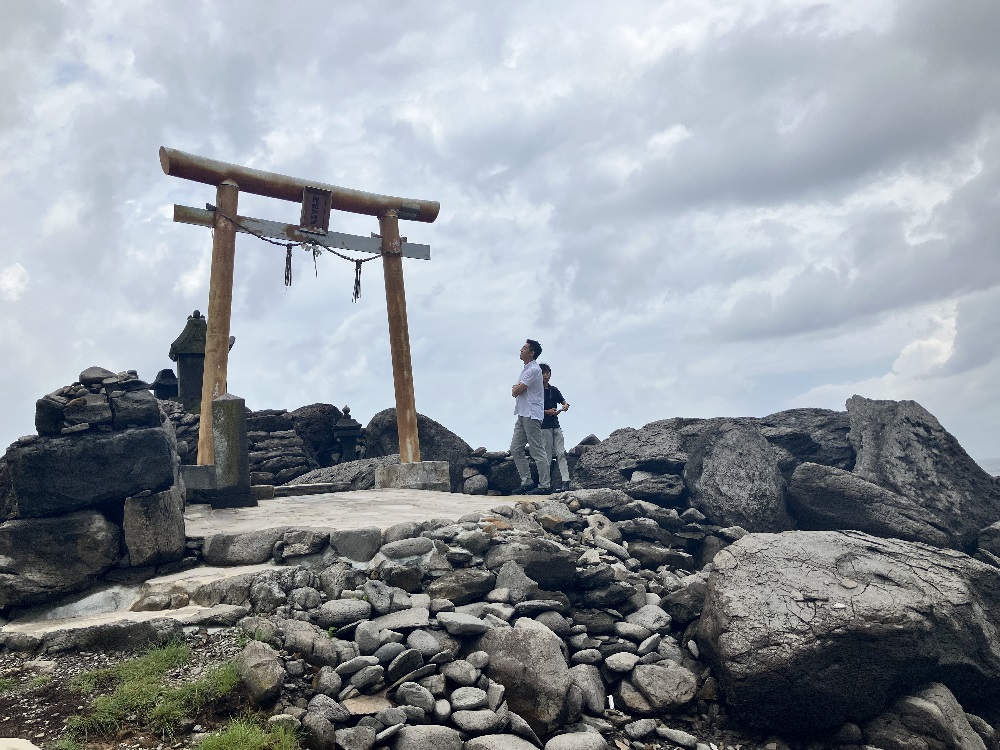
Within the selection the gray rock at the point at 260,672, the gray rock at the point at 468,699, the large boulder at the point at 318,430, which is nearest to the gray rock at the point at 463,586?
the gray rock at the point at 468,699

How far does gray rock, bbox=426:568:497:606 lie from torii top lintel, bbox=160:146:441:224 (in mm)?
8617

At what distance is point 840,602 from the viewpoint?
7.33 meters

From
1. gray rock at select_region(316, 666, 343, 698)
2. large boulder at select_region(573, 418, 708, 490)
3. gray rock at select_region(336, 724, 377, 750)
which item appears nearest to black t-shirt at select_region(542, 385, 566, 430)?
large boulder at select_region(573, 418, 708, 490)

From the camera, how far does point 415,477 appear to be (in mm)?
13039

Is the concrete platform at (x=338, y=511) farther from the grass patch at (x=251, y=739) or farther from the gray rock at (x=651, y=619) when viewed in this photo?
the grass patch at (x=251, y=739)

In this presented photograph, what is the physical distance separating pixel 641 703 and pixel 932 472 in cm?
780

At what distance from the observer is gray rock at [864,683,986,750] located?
6.87m

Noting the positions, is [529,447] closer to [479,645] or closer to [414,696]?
[479,645]

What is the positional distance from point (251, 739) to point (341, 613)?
5.46ft

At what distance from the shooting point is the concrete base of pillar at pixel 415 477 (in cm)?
1301

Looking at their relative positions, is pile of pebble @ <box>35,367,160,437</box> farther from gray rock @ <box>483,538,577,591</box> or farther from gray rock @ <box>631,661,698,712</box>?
gray rock @ <box>631,661,698,712</box>

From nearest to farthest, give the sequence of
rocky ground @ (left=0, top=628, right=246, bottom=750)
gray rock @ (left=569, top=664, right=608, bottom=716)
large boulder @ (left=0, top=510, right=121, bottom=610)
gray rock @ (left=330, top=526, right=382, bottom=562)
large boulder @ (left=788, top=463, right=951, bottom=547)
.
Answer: rocky ground @ (left=0, top=628, right=246, bottom=750)
gray rock @ (left=569, top=664, right=608, bottom=716)
large boulder @ (left=0, top=510, right=121, bottom=610)
gray rock @ (left=330, top=526, right=382, bottom=562)
large boulder @ (left=788, top=463, right=951, bottom=547)

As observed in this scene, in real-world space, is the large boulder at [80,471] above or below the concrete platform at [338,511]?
above

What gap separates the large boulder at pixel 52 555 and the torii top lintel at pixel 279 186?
269 inches
